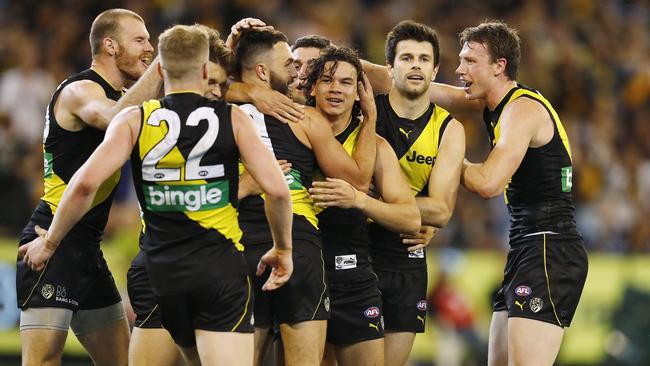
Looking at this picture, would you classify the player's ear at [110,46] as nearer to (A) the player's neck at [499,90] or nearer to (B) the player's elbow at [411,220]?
(B) the player's elbow at [411,220]

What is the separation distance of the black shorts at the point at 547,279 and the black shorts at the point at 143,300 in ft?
8.30

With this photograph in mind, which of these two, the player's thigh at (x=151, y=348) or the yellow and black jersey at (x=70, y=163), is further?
the yellow and black jersey at (x=70, y=163)

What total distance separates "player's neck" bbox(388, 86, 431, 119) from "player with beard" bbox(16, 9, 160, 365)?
1.90 m

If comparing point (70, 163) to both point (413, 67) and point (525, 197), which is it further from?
point (525, 197)

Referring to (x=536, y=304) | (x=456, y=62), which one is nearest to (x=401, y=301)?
(x=536, y=304)

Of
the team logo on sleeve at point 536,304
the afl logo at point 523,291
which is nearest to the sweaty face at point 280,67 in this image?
the afl logo at point 523,291

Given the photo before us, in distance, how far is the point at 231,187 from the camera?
5.87 meters

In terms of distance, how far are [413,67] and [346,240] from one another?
1395 mm

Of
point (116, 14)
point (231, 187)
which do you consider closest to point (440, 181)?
point (231, 187)

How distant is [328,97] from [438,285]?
6456 mm

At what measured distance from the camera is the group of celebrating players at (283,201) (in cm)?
575

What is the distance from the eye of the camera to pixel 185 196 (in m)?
5.72

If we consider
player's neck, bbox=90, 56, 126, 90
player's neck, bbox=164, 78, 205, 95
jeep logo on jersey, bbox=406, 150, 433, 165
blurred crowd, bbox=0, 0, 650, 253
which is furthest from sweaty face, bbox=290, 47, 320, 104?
blurred crowd, bbox=0, 0, 650, 253

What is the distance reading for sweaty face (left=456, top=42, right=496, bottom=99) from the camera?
764cm
